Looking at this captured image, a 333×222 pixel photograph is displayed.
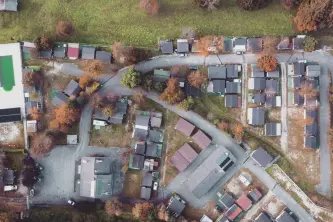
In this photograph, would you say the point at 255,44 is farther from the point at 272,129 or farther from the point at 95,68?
the point at 95,68

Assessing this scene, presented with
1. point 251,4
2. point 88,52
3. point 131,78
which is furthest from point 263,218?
point 88,52

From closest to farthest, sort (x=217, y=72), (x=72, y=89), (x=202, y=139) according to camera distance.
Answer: (x=202, y=139) → (x=217, y=72) → (x=72, y=89)

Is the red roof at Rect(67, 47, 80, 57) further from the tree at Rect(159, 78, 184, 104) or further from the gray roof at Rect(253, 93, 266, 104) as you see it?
the gray roof at Rect(253, 93, 266, 104)

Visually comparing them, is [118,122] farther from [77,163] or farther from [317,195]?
[317,195]

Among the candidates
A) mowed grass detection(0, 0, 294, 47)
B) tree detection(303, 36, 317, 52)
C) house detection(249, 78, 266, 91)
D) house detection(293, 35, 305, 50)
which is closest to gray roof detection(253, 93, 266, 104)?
house detection(249, 78, 266, 91)

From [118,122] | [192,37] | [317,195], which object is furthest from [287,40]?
[118,122]
